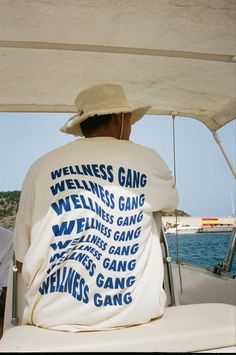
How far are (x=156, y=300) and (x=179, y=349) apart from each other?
257 mm

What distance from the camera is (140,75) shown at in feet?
Answer: 9.77

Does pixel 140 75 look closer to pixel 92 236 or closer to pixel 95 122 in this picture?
pixel 95 122

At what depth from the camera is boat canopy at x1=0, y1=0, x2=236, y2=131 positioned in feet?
6.56

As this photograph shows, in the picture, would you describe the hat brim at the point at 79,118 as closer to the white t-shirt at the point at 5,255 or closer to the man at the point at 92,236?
the man at the point at 92,236

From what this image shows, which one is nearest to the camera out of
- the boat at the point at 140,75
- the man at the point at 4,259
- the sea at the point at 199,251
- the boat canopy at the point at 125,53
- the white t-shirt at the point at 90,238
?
the boat at the point at 140,75

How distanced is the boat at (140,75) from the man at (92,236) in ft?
0.28

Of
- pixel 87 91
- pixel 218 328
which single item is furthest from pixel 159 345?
pixel 87 91

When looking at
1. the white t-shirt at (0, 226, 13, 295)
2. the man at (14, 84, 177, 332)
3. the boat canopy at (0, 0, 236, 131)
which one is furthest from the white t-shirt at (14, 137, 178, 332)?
the white t-shirt at (0, 226, 13, 295)

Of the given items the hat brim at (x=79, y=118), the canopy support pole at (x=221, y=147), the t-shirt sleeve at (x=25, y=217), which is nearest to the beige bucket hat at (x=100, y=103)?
the hat brim at (x=79, y=118)

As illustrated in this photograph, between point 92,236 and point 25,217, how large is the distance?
0.98 feet

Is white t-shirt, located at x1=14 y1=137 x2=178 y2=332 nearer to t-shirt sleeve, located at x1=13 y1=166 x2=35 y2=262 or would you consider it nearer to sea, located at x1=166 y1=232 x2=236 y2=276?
t-shirt sleeve, located at x1=13 y1=166 x2=35 y2=262

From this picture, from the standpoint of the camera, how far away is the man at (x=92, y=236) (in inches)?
51.7

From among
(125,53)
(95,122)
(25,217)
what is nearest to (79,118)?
(95,122)

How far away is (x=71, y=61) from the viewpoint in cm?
267
